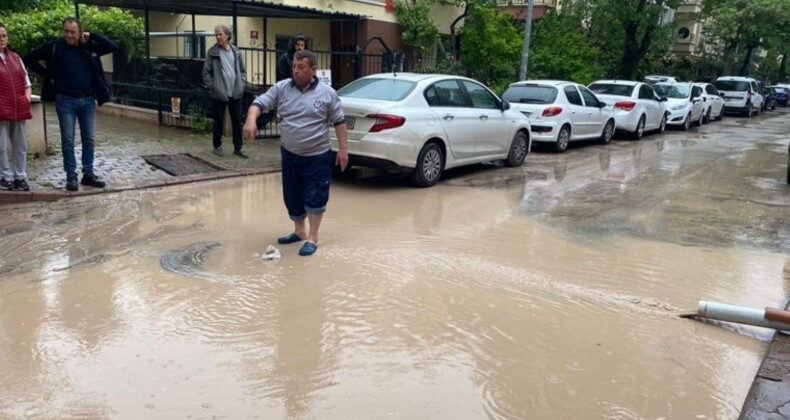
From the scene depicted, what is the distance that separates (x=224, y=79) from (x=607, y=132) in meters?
9.40

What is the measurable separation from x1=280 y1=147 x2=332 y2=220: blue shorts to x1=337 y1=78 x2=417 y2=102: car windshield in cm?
322

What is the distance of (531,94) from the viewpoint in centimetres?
1359

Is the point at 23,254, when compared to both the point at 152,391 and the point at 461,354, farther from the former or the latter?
the point at 461,354

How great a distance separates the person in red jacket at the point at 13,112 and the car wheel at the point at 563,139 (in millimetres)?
9663

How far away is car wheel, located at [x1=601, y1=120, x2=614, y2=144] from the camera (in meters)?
15.5

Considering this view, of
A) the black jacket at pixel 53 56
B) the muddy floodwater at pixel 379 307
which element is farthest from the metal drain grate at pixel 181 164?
the black jacket at pixel 53 56

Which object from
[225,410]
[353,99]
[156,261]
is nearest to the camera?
[225,410]

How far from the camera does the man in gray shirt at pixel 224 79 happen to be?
10.2m

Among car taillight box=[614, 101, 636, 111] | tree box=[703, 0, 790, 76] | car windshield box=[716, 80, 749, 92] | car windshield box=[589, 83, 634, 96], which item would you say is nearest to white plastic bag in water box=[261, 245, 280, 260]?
car taillight box=[614, 101, 636, 111]

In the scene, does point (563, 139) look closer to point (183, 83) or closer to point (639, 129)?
point (639, 129)

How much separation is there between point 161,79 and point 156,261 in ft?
31.9

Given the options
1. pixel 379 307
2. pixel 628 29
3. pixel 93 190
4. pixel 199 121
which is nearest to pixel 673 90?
pixel 628 29

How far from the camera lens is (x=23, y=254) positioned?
567cm

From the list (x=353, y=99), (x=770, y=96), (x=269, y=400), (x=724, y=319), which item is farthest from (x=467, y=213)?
(x=770, y=96)
